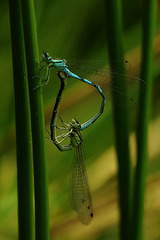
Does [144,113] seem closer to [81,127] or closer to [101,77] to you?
[81,127]

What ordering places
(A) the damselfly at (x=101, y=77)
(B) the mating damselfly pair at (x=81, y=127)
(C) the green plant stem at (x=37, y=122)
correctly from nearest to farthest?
(C) the green plant stem at (x=37, y=122), (A) the damselfly at (x=101, y=77), (B) the mating damselfly pair at (x=81, y=127)

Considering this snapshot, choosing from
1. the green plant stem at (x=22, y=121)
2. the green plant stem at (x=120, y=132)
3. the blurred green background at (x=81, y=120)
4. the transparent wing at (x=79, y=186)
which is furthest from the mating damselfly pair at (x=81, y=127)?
the blurred green background at (x=81, y=120)

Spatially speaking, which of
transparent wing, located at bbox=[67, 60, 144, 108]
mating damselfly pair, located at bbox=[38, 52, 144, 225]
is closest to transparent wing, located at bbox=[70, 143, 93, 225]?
mating damselfly pair, located at bbox=[38, 52, 144, 225]

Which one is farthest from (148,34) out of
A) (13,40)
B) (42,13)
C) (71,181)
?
(42,13)

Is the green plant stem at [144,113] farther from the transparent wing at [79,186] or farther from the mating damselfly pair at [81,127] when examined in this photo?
the transparent wing at [79,186]

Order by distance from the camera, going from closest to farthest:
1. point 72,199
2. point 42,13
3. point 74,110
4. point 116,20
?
point 116,20 → point 72,199 → point 42,13 → point 74,110

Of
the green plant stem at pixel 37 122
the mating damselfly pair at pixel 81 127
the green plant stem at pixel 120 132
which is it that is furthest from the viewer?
the mating damselfly pair at pixel 81 127

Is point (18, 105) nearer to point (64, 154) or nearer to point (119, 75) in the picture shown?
point (119, 75)
